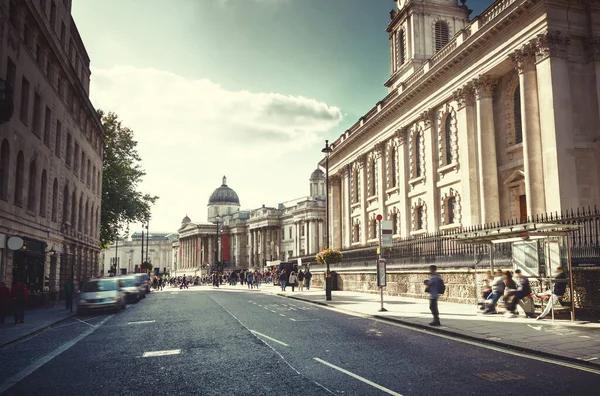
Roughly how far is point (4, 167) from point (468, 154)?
900 inches

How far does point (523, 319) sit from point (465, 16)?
3306 centimetres

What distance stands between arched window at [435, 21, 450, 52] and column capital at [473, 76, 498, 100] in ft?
48.6

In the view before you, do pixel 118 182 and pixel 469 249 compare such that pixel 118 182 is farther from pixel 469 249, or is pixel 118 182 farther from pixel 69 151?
pixel 469 249

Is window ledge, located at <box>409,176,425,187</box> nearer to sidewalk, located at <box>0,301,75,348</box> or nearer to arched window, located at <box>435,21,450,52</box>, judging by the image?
arched window, located at <box>435,21,450,52</box>

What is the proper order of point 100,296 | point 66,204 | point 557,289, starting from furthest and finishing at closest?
point 66,204 → point 100,296 → point 557,289

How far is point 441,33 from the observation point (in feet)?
129

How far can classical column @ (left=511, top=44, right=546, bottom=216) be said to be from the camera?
2098 centimetres

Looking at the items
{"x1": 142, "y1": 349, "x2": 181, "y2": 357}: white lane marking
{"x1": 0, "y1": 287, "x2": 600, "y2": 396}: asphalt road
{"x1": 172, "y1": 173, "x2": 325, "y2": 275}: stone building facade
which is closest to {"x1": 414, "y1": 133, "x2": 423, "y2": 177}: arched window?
{"x1": 0, "y1": 287, "x2": 600, "y2": 396}: asphalt road

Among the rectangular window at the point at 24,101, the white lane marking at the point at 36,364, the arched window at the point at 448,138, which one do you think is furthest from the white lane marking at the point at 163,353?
the arched window at the point at 448,138

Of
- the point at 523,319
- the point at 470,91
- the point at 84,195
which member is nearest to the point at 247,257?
the point at 84,195

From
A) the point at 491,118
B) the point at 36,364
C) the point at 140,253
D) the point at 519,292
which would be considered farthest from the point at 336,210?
the point at 140,253

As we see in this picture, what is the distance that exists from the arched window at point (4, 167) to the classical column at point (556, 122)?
2291 centimetres

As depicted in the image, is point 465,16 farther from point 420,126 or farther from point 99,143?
point 99,143

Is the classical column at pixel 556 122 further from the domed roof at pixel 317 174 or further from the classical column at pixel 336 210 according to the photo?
the domed roof at pixel 317 174
